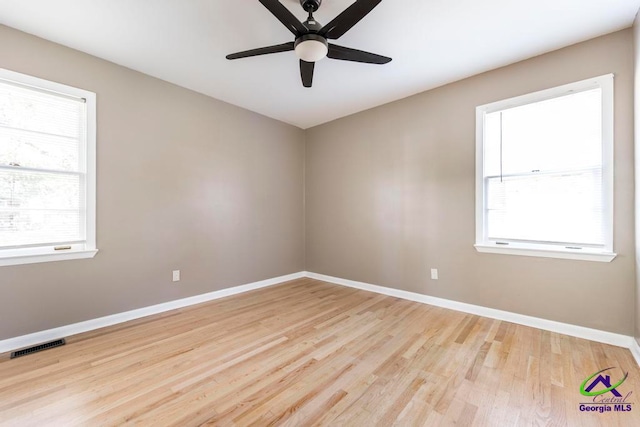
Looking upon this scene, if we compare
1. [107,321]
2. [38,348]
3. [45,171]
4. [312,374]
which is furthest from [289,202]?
[38,348]

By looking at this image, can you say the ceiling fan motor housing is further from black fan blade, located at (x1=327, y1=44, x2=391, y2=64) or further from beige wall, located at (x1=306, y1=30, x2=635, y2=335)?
beige wall, located at (x1=306, y1=30, x2=635, y2=335)

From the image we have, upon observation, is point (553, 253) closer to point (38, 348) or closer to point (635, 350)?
point (635, 350)

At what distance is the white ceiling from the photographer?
6.52ft

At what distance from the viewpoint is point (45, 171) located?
7.87 ft

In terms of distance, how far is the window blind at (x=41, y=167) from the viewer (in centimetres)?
225

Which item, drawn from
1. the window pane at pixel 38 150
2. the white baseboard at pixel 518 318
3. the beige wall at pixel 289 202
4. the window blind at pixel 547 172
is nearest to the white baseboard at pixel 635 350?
the white baseboard at pixel 518 318

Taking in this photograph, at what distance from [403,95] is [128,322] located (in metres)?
4.14

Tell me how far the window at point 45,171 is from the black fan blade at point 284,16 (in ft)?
7.26

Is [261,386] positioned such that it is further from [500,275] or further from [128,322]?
[500,275]

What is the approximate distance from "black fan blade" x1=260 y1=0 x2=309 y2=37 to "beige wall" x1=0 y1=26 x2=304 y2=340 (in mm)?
2131

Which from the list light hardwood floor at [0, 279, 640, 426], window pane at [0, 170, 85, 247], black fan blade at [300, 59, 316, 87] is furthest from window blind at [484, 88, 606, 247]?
window pane at [0, 170, 85, 247]

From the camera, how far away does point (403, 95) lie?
347 cm

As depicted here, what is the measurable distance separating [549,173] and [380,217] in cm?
189

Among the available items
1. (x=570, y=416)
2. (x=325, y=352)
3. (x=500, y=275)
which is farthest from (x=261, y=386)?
(x=500, y=275)
